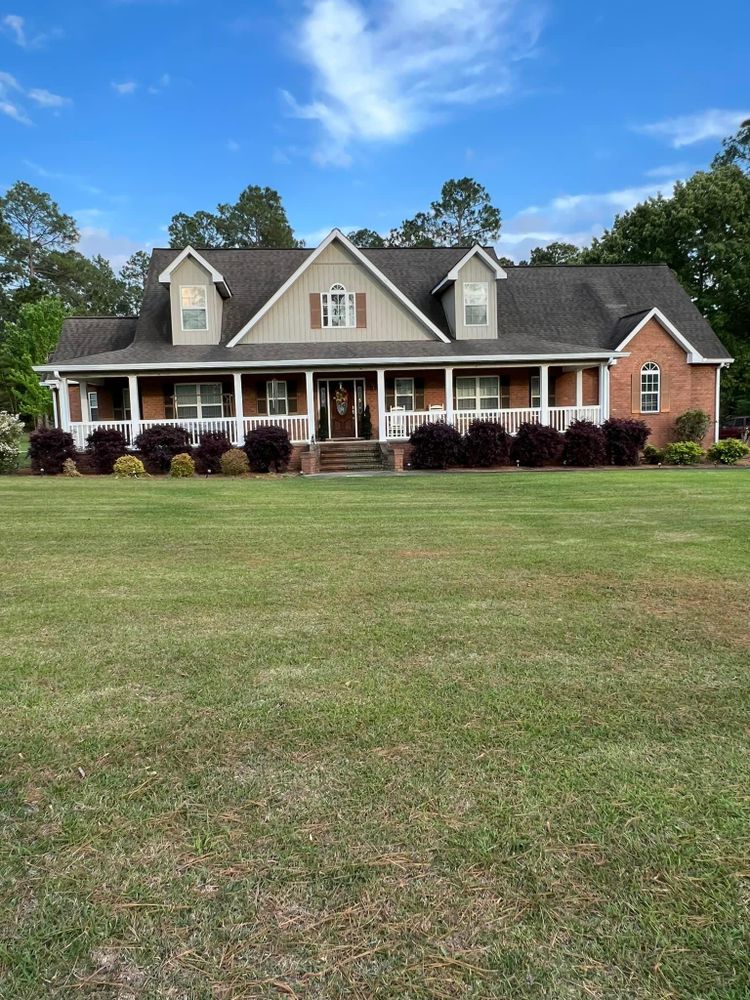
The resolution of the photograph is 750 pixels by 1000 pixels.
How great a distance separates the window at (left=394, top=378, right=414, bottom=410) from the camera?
2512cm

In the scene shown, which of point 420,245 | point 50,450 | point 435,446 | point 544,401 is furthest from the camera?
point 420,245

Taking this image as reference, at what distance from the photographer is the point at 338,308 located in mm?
24484

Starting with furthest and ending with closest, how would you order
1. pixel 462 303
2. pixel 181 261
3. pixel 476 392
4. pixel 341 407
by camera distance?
pixel 476 392, pixel 341 407, pixel 462 303, pixel 181 261

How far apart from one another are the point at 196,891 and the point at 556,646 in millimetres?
2861

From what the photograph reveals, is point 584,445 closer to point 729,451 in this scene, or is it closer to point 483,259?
point 729,451

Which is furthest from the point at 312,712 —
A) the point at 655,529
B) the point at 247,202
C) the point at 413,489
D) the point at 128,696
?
the point at 247,202

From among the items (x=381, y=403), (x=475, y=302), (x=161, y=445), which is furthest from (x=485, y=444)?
(x=161, y=445)

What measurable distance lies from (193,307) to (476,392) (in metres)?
10.9

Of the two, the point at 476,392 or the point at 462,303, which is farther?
the point at 476,392

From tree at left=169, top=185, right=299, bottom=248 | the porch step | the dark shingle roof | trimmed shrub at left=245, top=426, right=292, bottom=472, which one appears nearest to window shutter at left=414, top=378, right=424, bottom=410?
the dark shingle roof

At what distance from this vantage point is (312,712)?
11.3 ft

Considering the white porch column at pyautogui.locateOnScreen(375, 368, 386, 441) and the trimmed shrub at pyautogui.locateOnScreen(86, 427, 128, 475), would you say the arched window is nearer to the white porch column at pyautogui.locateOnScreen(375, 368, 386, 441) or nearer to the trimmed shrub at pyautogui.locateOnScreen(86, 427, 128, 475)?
the white porch column at pyautogui.locateOnScreen(375, 368, 386, 441)

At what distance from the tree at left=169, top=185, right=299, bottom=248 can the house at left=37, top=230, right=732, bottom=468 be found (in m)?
40.8

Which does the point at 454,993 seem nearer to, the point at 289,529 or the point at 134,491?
the point at 289,529
